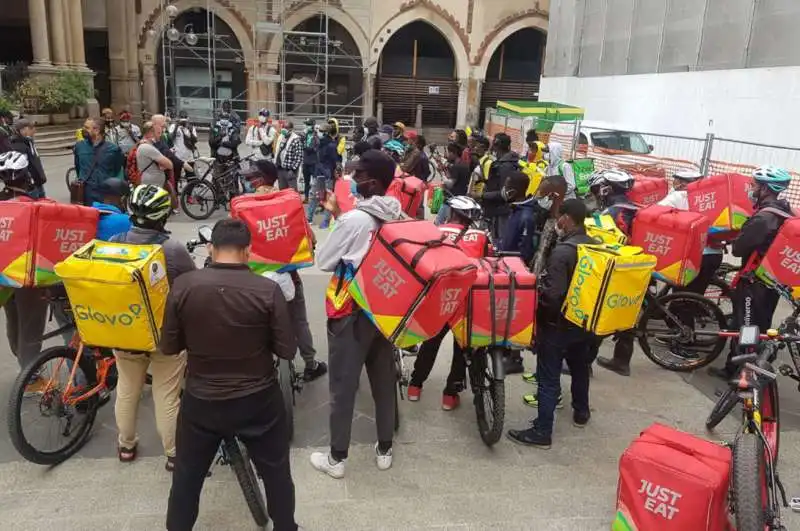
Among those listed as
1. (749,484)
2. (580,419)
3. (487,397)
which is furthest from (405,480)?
(749,484)

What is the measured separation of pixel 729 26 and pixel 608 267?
39.3 feet

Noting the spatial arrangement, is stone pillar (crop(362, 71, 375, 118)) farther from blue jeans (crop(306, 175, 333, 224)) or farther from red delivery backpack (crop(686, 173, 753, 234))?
red delivery backpack (crop(686, 173, 753, 234))

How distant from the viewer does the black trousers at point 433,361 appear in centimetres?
456

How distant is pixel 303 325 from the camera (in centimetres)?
484

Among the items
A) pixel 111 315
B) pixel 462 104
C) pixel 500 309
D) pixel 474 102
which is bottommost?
pixel 500 309

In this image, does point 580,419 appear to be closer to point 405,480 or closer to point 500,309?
point 500,309

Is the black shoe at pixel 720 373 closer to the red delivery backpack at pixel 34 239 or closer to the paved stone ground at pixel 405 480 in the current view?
the paved stone ground at pixel 405 480

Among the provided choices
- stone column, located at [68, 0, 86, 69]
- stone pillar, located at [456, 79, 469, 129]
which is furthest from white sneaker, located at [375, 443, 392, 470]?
stone pillar, located at [456, 79, 469, 129]

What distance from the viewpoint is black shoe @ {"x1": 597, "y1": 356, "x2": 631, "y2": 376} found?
545 centimetres

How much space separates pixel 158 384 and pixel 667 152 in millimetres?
10610

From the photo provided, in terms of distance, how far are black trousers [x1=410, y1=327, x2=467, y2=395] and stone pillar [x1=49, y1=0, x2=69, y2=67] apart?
1811 centimetres

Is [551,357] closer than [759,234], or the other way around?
[551,357]

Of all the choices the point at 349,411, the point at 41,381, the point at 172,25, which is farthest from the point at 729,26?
the point at 172,25

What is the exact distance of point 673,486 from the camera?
295 cm
